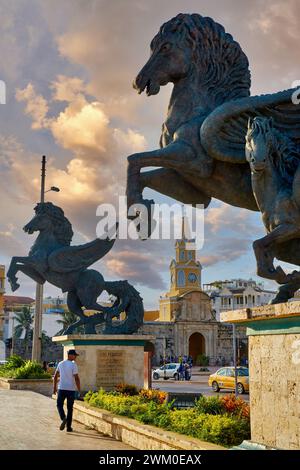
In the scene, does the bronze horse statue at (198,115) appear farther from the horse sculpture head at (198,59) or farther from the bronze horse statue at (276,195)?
Result: the bronze horse statue at (276,195)

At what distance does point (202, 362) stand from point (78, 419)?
157 feet

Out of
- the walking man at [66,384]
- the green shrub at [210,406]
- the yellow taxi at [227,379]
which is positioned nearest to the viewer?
the green shrub at [210,406]

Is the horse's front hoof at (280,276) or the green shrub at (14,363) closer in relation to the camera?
the horse's front hoof at (280,276)

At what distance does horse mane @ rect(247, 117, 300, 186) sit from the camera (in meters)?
5.69

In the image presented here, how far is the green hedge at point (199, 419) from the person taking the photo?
20.1ft

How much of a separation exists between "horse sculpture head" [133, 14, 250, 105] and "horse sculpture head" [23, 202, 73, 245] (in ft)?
25.4

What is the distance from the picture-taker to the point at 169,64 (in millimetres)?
6844

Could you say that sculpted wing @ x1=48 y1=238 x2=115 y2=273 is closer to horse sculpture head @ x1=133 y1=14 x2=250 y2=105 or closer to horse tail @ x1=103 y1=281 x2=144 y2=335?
horse tail @ x1=103 y1=281 x2=144 y2=335

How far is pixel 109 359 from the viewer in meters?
13.0

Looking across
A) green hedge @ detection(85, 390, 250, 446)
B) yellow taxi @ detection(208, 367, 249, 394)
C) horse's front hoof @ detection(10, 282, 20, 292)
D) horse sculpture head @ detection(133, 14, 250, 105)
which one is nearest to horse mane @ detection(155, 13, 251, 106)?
horse sculpture head @ detection(133, 14, 250, 105)

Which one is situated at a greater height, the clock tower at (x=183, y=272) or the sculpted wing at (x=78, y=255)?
the clock tower at (x=183, y=272)

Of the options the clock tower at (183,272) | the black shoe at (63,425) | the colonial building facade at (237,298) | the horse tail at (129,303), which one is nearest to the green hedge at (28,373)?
the horse tail at (129,303)

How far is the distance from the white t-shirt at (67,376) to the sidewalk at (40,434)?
694mm
